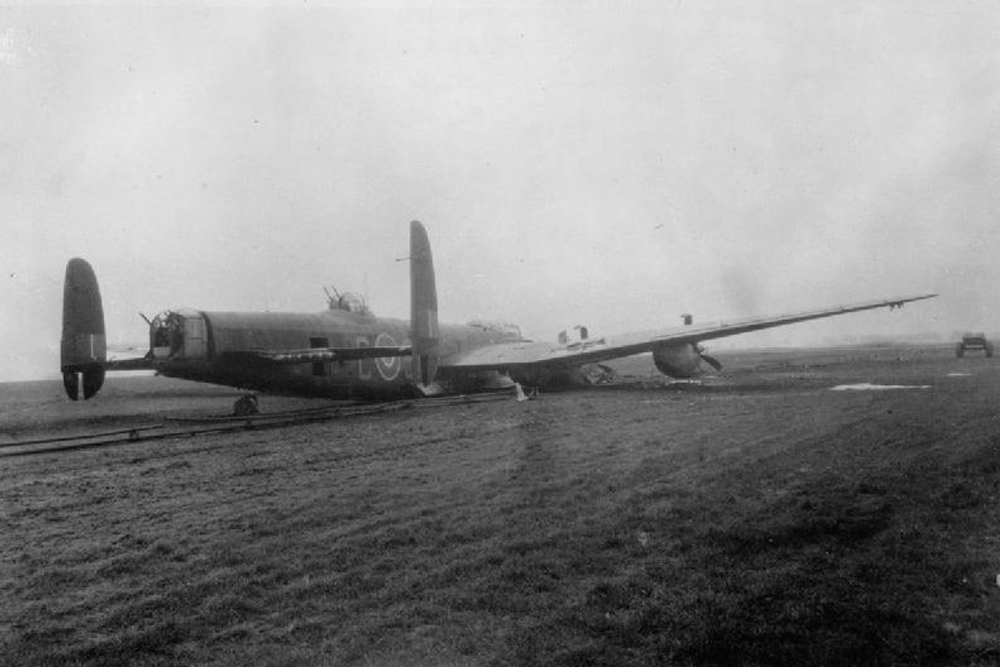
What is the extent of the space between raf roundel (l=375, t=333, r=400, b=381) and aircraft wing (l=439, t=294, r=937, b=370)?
3.64m

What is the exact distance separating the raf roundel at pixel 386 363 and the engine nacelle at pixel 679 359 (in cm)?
939

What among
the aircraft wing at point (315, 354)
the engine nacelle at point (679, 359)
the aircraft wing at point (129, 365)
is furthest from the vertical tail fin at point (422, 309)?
the engine nacelle at point (679, 359)

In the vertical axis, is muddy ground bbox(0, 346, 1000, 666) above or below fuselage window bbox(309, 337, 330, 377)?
below

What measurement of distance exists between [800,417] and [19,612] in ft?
40.8

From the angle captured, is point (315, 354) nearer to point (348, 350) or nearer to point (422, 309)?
point (348, 350)

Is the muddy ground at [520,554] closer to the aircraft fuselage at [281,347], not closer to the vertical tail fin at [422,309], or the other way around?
the vertical tail fin at [422,309]

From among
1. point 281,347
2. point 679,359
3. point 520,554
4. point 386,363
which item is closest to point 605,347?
point 679,359

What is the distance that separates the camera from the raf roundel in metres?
21.5

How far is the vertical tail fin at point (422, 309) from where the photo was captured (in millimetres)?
16141

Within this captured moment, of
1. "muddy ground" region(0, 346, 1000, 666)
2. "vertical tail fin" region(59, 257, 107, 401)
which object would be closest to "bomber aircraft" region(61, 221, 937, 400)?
"vertical tail fin" region(59, 257, 107, 401)

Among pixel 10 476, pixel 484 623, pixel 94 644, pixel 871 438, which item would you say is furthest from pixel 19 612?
pixel 871 438

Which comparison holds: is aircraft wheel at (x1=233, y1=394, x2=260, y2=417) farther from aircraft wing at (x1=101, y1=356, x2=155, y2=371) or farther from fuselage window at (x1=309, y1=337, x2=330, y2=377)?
aircraft wing at (x1=101, y1=356, x2=155, y2=371)

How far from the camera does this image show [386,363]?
21797 mm

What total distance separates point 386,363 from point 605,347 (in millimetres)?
7779
